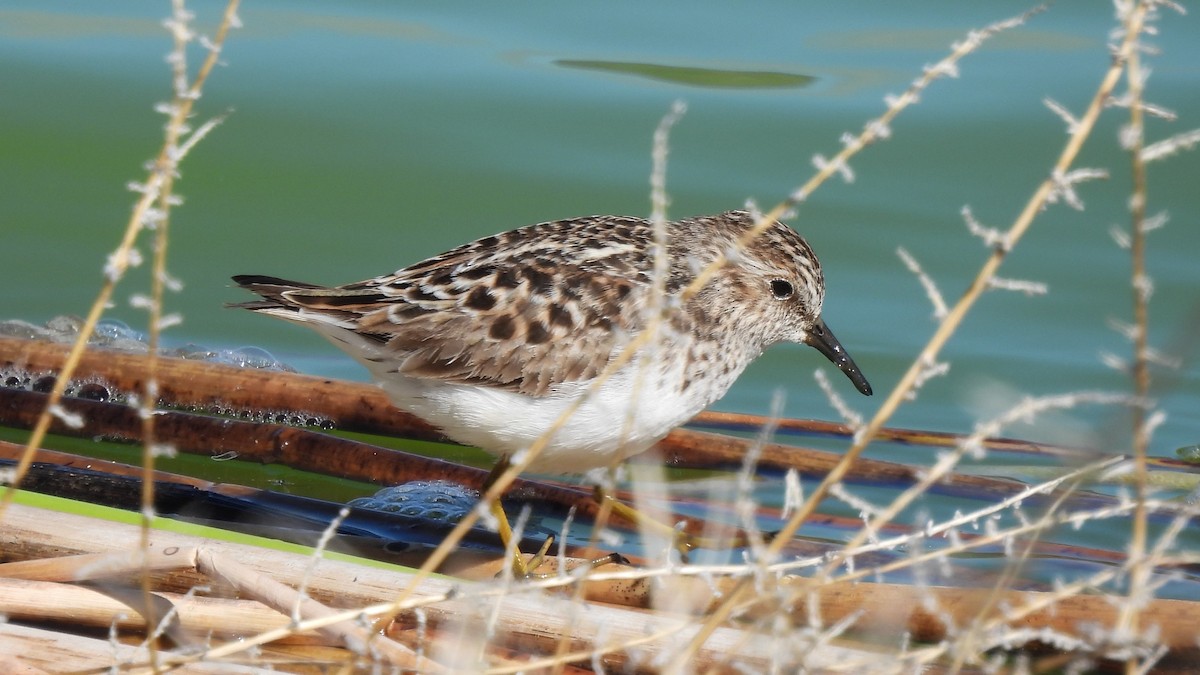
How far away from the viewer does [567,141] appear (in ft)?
40.2

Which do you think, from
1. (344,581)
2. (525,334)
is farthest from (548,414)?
(344,581)

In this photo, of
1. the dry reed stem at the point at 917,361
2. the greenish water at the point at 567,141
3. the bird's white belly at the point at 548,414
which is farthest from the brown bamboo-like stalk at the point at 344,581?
the greenish water at the point at 567,141

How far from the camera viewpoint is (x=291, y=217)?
11.8 meters

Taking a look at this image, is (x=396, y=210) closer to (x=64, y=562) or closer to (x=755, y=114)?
(x=755, y=114)

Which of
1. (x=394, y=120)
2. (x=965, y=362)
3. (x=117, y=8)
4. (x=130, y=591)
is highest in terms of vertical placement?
(x=117, y=8)

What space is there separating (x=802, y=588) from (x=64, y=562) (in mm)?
2592

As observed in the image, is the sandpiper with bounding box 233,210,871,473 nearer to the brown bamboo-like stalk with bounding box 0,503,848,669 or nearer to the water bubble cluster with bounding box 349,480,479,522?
the water bubble cluster with bounding box 349,480,479,522

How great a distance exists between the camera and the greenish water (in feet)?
36.4

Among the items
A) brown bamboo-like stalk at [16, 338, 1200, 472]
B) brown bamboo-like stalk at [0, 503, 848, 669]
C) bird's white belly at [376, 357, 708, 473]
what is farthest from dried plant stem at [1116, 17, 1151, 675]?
brown bamboo-like stalk at [16, 338, 1200, 472]

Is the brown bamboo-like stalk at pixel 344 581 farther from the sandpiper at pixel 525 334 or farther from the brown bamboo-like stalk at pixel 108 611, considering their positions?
the sandpiper at pixel 525 334

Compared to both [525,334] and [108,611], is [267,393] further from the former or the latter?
[108,611]

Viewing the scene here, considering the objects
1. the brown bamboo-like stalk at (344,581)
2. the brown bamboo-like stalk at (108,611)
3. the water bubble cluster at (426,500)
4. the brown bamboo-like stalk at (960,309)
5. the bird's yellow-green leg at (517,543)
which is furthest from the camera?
the water bubble cluster at (426,500)

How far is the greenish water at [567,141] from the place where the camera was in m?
11.1

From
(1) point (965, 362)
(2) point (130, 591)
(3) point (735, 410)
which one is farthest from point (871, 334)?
(2) point (130, 591)
